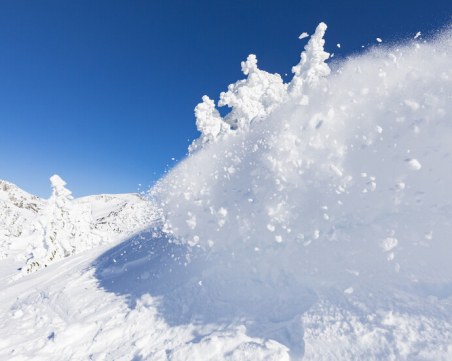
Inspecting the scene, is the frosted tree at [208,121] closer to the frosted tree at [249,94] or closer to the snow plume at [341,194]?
the frosted tree at [249,94]

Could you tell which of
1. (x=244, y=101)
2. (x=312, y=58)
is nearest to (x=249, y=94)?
(x=244, y=101)

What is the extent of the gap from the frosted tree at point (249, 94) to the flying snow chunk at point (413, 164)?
1676 cm

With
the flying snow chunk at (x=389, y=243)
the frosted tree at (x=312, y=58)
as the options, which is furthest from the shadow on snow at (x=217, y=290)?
the frosted tree at (x=312, y=58)

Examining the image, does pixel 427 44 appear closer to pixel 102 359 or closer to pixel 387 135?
pixel 387 135

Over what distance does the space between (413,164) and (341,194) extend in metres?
1.47

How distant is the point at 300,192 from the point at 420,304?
329 centimetres

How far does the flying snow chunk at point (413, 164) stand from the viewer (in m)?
6.74

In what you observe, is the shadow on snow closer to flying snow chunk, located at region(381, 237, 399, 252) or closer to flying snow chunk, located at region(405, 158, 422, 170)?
flying snow chunk, located at region(381, 237, 399, 252)

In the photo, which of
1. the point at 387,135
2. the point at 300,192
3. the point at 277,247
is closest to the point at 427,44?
the point at 387,135

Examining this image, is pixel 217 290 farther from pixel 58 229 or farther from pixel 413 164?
pixel 58 229

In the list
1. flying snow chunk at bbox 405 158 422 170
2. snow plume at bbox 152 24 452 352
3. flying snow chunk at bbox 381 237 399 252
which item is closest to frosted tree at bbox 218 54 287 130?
snow plume at bbox 152 24 452 352

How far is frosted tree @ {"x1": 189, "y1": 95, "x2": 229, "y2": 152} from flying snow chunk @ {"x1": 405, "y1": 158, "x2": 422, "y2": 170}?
540 inches

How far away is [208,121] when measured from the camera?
21703 mm

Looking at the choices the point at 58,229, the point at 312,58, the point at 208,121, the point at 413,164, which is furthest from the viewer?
the point at 58,229
